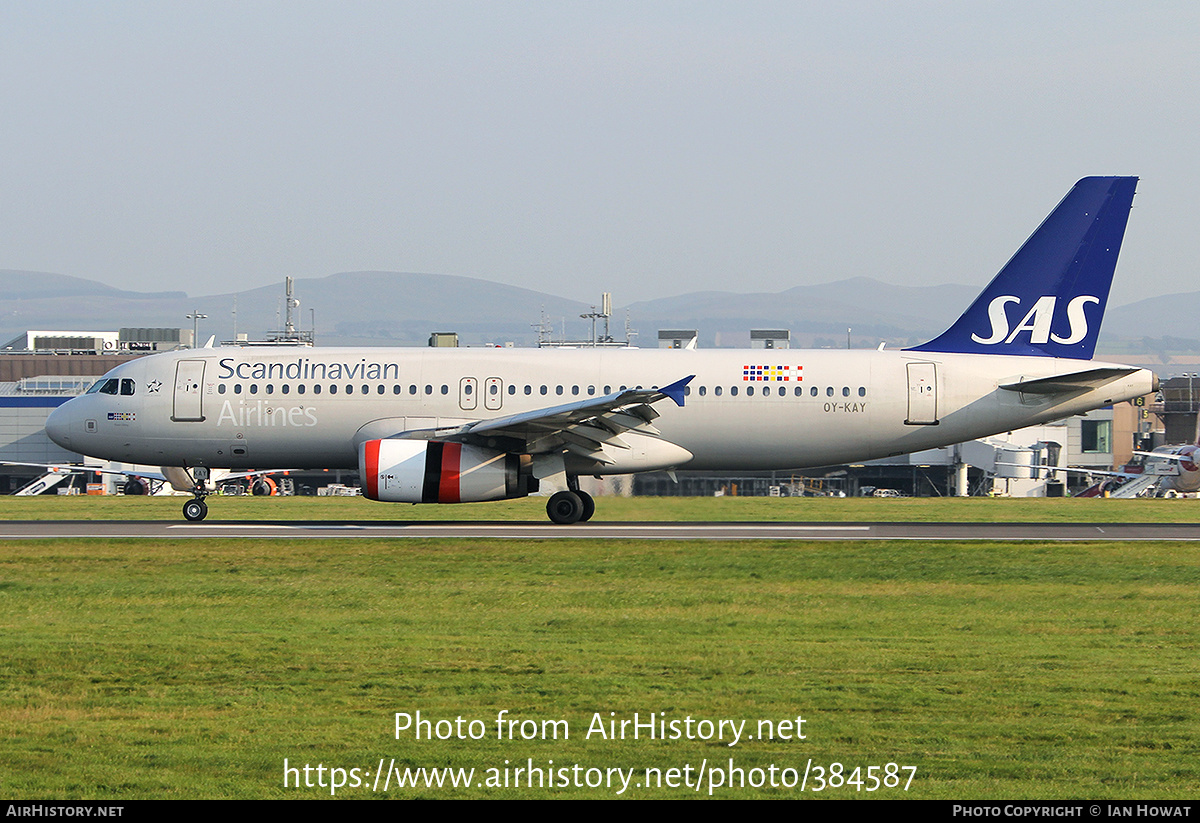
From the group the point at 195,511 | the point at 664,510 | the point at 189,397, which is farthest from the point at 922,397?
the point at 195,511

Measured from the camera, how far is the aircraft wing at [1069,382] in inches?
1228

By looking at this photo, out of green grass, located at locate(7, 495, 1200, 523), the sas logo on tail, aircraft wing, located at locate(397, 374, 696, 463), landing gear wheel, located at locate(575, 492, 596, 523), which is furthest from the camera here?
green grass, located at locate(7, 495, 1200, 523)

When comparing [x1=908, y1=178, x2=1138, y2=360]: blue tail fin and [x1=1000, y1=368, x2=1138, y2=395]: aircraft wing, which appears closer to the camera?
[x1=1000, y1=368, x2=1138, y2=395]: aircraft wing

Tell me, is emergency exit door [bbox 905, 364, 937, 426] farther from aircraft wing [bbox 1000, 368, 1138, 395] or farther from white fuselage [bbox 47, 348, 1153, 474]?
aircraft wing [bbox 1000, 368, 1138, 395]

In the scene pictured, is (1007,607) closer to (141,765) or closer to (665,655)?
(665,655)

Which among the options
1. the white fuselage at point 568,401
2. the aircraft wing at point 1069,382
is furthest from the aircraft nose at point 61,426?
the aircraft wing at point 1069,382

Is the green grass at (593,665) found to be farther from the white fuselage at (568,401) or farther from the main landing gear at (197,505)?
the main landing gear at (197,505)

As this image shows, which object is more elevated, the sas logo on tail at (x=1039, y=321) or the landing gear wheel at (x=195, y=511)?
the sas logo on tail at (x=1039, y=321)

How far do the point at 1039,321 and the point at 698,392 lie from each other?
9.08m

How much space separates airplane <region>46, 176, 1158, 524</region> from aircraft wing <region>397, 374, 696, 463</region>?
1.40 ft

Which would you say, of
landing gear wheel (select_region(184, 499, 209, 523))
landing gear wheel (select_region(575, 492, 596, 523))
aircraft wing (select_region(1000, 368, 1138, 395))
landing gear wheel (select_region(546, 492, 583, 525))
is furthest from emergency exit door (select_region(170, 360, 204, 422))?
aircraft wing (select_region(1000, 368, 1138, 395))

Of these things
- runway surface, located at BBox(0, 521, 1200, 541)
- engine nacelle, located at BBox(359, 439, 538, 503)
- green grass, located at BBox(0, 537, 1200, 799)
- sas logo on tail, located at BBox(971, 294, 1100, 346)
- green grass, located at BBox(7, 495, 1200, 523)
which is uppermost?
sas logo on tail, located at BBox(971, 294, 1100, 346)

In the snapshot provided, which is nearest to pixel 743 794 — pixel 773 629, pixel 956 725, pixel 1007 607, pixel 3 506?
pixel 956 725

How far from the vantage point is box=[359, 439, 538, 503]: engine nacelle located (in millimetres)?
29469
